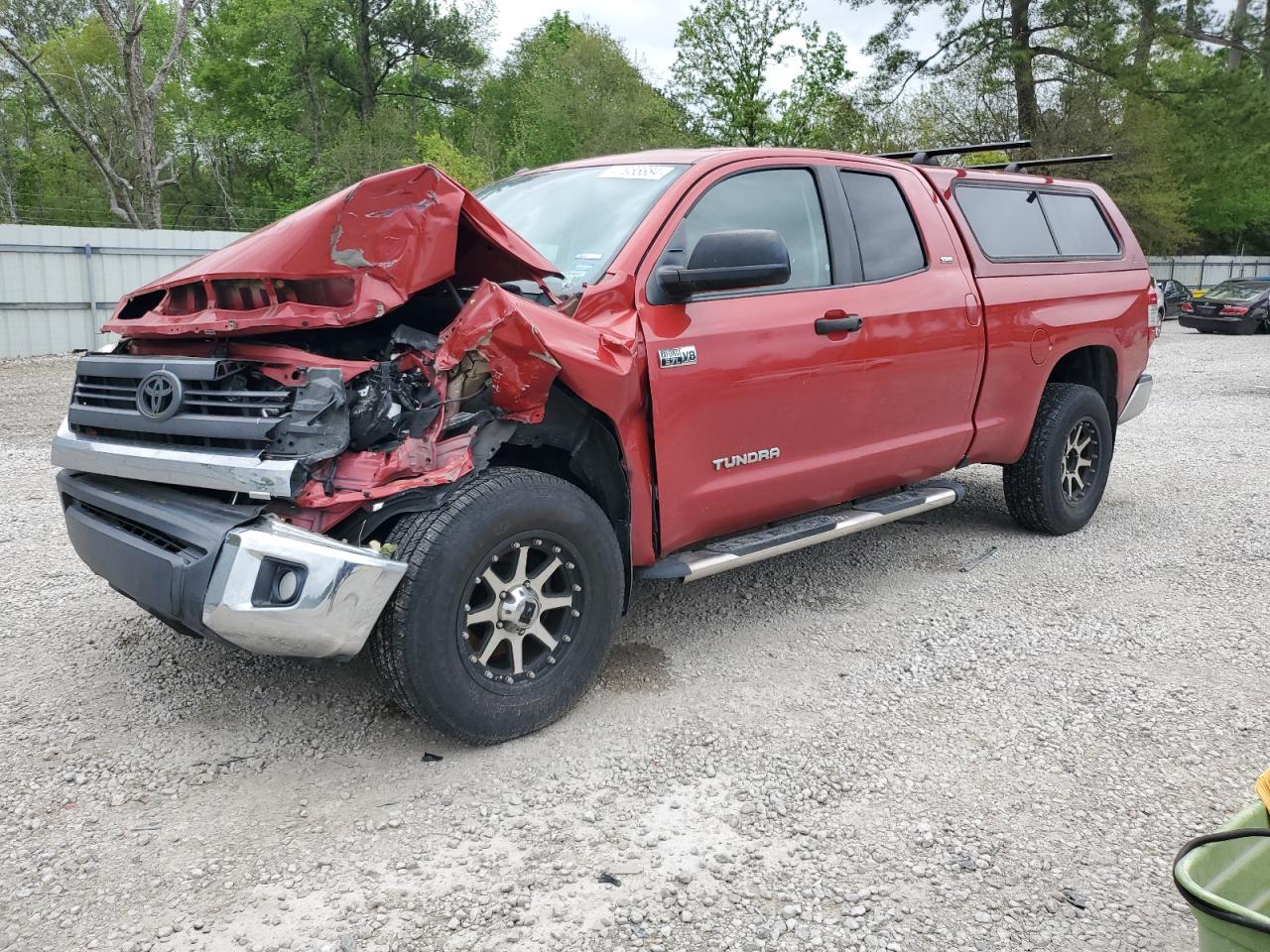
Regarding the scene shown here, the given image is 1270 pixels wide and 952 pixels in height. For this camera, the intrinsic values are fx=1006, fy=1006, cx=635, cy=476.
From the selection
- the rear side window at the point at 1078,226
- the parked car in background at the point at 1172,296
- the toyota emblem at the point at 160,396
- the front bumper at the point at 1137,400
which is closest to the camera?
the toyota emblem at the point at 160,396

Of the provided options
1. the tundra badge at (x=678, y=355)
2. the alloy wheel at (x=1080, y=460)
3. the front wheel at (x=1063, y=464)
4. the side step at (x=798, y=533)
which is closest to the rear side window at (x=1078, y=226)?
the front wheel at (x=1063, y=464)

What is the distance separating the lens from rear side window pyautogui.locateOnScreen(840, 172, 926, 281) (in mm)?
4363

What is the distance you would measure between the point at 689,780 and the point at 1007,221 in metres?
3.61

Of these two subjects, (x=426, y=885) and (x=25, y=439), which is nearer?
(x=426, y=885)

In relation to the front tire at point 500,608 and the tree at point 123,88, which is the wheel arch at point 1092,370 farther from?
the tree at point 123,88

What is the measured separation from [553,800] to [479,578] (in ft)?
2.23

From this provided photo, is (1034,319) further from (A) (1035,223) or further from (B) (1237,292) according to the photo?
(B) (1237,292)

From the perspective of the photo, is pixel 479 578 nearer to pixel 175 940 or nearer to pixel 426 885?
pixel 426 885

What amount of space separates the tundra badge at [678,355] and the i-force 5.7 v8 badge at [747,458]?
41 centimetres

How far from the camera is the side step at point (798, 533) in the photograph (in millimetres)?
3633

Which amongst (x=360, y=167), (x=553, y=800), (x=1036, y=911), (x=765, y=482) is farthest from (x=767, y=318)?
(x=360, y=167)

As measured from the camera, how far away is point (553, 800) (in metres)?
2.92

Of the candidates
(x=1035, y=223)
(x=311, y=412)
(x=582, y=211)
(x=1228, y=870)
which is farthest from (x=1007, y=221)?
(x=1228, y=870)

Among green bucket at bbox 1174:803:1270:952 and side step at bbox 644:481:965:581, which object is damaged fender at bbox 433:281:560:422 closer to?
side step at bbox 644:481:965:581
